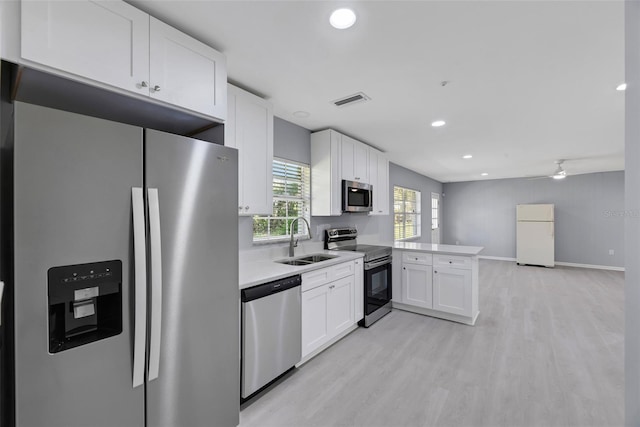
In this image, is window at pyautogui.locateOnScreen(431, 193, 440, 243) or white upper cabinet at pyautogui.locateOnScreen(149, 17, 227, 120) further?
window at pyautogui.locateOnScreen(431, 193, 440, 243)

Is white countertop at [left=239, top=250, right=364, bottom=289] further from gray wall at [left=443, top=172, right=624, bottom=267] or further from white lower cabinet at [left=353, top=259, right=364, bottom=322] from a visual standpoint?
gray wall at [left=443, top=172, right=624, bottom=267]

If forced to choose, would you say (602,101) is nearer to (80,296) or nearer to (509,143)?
(509,143)

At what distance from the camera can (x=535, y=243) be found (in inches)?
293

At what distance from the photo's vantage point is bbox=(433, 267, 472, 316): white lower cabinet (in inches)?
137

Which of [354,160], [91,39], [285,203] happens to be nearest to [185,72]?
[91,39]

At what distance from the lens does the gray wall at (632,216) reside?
70cm

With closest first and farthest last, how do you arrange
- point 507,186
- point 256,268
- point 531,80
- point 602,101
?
1. point 531,80
2. point 256,268
3. point 602,101
4. point 507,186

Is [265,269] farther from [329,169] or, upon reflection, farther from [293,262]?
[329,169]

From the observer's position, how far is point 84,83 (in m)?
1.30

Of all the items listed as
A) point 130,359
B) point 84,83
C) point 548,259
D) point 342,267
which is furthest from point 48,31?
point 548,259

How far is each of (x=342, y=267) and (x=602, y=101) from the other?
3.12 m

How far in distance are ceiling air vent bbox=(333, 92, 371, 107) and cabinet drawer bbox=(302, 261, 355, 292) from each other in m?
1.68

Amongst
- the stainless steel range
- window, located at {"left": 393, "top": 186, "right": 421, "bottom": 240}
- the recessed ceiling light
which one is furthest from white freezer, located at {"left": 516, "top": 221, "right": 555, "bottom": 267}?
the recessed ceiling light

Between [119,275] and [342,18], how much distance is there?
1788 mm
